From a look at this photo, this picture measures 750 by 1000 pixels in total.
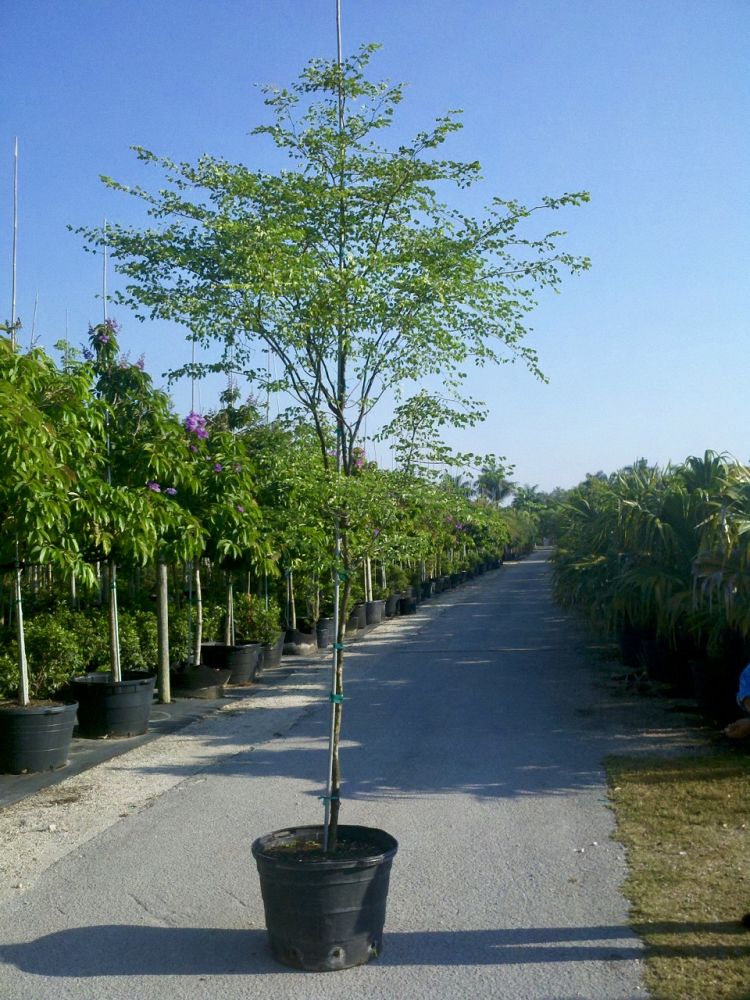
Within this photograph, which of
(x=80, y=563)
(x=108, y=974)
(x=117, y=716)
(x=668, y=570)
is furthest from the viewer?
(x=668, y=570)

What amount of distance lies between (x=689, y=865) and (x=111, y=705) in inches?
233

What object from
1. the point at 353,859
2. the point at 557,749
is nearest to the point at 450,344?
the point at 353,859

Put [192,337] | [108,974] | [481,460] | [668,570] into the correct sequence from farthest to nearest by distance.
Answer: [668,570] < [192,337] < [481,460] < [108,974]

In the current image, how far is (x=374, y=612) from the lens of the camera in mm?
23234

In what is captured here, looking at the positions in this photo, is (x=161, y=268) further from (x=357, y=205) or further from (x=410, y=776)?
(x=410, y=776)

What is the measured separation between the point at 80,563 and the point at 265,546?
4116 millimetres

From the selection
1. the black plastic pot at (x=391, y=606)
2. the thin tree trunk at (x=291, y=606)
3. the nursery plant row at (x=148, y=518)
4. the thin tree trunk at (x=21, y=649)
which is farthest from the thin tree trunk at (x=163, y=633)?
the black plastic pot at (x=391, y=606)

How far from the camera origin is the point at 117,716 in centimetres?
947

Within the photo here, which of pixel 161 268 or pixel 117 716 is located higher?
pixel 161 268

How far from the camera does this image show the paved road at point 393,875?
4.14 m

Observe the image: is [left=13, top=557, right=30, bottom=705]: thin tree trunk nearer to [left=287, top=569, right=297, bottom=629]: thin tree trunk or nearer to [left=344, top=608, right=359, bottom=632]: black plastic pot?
[left=287, top=569, right=297, bottom=629]: thin tree trunk

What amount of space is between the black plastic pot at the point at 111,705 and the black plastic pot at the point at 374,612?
12858mm

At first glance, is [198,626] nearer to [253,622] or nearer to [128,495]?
[253,622]

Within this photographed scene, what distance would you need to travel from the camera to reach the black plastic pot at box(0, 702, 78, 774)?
786 cm
